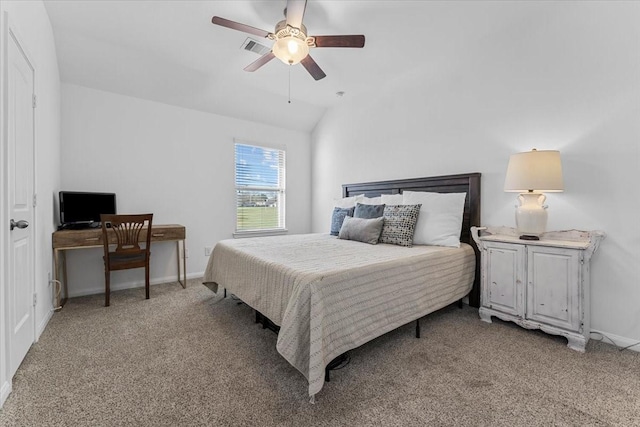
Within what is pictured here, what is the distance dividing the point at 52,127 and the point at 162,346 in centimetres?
242

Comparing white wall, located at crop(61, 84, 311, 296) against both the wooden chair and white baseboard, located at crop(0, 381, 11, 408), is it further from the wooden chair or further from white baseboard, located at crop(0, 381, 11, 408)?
white baseboard, located at crop(0, 381, 11, 408)

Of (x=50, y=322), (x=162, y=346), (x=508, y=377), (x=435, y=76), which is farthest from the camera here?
(x=435, y=76)

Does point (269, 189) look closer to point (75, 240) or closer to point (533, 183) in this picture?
point (75, 240)

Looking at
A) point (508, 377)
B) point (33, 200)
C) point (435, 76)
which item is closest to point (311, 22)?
point (435, 76)

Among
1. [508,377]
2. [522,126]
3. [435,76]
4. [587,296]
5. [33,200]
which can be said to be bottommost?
[508,377]

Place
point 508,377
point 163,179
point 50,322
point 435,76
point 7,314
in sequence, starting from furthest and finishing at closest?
point 163,179 → point 435,76 → point 50,322 → point 508,377 → point 7,314

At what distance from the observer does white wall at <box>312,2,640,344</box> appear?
6.74ft

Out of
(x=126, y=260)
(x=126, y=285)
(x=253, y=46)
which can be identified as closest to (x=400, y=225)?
(x=253, y=46)

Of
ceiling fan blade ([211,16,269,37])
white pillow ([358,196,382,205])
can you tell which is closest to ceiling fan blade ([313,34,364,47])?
ceiling fan blade ([211,16,269,37])

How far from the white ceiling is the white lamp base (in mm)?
1621

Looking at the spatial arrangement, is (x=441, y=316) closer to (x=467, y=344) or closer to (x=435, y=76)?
(x=467, y=344)

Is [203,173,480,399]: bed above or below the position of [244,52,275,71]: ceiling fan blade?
below

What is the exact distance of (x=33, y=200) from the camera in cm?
208

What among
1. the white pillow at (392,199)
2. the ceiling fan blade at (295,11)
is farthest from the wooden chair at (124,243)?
the white pillow at (392,199)
